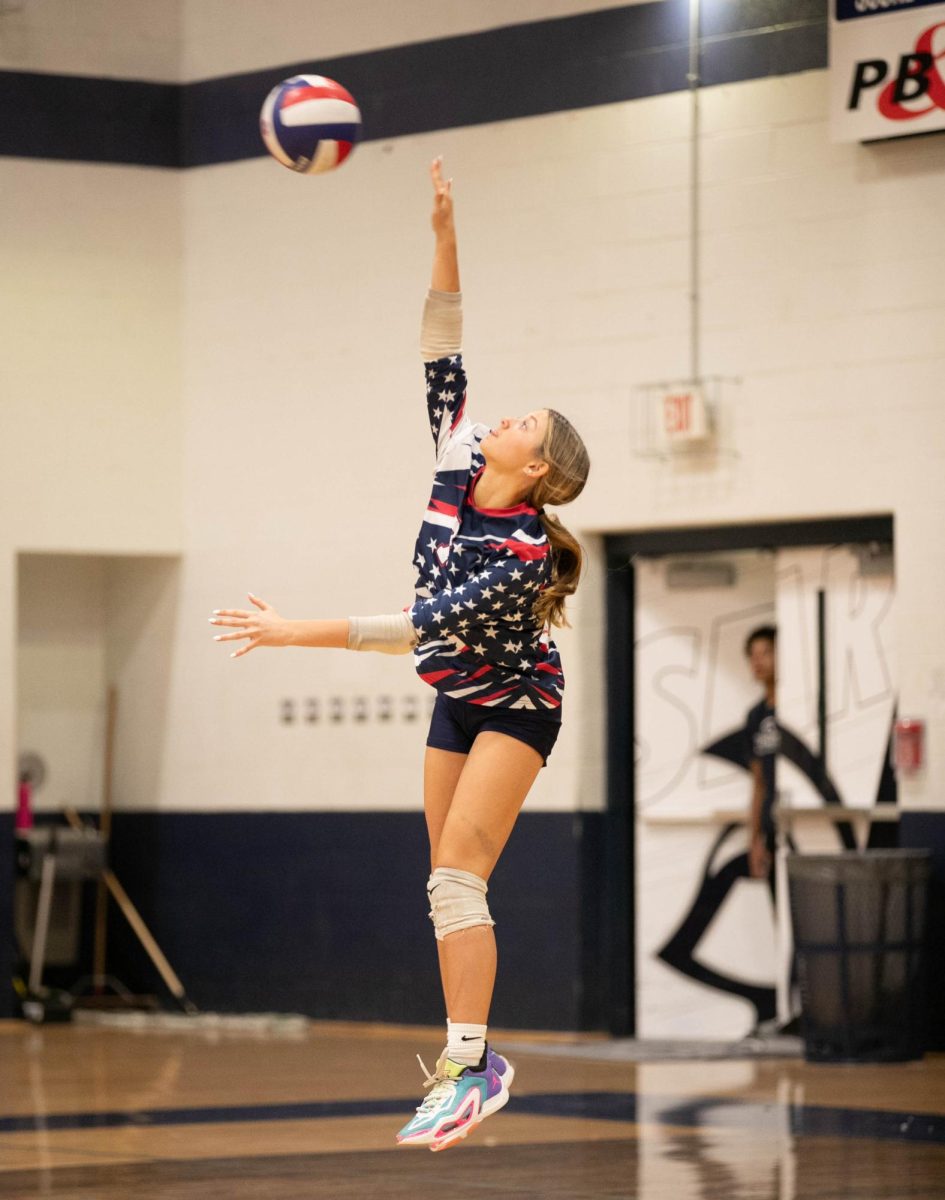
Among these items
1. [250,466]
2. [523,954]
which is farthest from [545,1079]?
[250,466]

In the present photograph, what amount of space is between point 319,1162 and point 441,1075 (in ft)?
5.67

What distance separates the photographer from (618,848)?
10.5 m

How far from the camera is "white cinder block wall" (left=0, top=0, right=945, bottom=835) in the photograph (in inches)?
382

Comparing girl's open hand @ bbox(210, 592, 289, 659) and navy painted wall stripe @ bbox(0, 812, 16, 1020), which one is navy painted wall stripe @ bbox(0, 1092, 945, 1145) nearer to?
girl's open hand @ bbox(210, 592, 289, 659)

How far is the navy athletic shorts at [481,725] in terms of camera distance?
5051 mm

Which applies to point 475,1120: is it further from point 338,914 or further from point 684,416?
point 338,914

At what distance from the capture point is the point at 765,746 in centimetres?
1021

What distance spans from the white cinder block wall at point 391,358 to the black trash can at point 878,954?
45 cm

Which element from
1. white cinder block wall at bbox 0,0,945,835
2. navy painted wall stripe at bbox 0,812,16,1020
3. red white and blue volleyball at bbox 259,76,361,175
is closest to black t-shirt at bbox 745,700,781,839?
white cinder block wall at bbox 0,0,945,835

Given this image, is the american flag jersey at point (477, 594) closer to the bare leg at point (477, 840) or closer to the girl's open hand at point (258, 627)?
the bare leg at point (477, 840)

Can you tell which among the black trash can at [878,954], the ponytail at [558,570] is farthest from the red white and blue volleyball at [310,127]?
the black trash can at [878,954]

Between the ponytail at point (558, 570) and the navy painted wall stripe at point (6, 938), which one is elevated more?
the ponytail at point (558, 570)

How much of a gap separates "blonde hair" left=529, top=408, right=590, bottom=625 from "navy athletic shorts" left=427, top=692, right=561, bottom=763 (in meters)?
0.25

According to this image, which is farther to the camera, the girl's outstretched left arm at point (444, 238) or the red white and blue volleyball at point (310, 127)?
the red white and blue volleyball at point (310, 127)
